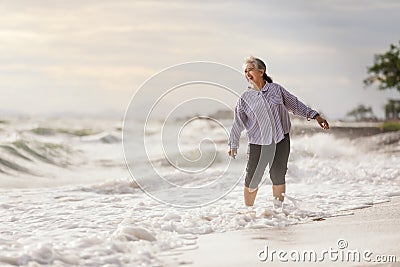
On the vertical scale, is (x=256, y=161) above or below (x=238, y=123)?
below

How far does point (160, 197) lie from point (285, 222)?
7.35 feet

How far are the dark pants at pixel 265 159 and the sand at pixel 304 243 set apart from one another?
49 cm

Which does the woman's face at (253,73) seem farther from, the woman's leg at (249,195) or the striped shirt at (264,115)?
the woman's leg at (249,195)

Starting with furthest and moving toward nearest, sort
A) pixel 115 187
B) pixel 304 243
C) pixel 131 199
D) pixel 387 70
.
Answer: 1. pixel 387 70
2. pixel 115 187
3. pixel 131 199
4. pixel 304 243

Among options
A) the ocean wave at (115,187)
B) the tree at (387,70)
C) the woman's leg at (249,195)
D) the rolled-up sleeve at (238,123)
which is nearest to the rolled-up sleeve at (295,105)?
the rolled-up sleeve at (238,123)

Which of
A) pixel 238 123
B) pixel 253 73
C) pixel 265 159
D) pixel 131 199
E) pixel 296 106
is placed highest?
pixel 253 73

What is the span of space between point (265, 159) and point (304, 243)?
102 centimetres

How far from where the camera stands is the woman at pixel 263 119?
4500 mm

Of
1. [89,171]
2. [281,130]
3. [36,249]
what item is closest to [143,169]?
[89,171]

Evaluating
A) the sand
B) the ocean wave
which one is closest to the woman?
the sand

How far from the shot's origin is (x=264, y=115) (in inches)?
177

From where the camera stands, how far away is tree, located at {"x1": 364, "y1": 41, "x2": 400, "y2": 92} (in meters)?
13.6

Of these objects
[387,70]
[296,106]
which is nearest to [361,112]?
[387,70]

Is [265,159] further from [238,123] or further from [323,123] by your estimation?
[323,123]
